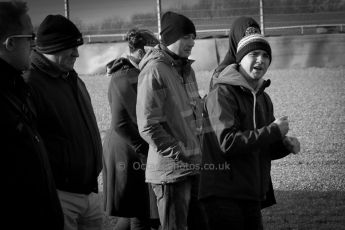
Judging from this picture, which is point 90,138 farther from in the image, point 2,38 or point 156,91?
point 2,38

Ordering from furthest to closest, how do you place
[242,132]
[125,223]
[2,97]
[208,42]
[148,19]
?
[148,19]
[208,42]
[125,223]
[242,132]
[2,97]

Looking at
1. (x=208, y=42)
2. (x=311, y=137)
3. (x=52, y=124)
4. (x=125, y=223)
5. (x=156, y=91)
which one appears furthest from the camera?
(x=208, y=42)

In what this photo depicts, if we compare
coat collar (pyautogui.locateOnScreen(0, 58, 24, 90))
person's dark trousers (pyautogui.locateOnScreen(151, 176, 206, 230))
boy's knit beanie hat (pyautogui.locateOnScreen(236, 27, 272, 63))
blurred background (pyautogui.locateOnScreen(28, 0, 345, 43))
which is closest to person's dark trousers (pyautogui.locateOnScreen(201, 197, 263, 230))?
person's dark trousers (pyautogui.locateOnScreen(151, 176, 206, 230))

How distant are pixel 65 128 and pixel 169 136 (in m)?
0.94

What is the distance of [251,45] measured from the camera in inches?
195

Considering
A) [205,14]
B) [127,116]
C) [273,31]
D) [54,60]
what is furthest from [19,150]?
[273,31]

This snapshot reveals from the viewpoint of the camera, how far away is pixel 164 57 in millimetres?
5125

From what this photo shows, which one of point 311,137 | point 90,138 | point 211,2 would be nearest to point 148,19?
point 211,2

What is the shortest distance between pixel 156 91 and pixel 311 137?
681 centimetres

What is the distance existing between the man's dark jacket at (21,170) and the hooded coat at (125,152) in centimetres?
232

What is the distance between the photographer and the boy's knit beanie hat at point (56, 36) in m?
4.45

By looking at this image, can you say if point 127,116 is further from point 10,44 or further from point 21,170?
point 21,170

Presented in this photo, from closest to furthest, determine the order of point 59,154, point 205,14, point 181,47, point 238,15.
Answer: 1. point 59,154
2. point 181,47
3. point 238,15
4. point 205,14

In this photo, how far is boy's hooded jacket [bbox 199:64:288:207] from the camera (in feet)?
15.3
